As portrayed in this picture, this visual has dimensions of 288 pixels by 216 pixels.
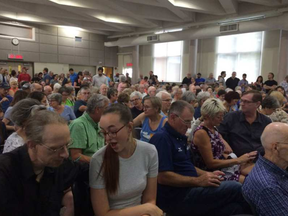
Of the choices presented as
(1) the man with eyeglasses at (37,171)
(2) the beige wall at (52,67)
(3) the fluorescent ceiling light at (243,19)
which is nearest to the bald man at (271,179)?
(1) the man with eyeglasses at (37,171)

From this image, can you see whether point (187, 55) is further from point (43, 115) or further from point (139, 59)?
point (43, 115)

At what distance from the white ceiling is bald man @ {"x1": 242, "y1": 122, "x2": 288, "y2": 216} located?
7.69m

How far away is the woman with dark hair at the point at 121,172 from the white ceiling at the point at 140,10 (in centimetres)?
776

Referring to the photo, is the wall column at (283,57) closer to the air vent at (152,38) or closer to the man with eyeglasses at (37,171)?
the air vent at (152,38)

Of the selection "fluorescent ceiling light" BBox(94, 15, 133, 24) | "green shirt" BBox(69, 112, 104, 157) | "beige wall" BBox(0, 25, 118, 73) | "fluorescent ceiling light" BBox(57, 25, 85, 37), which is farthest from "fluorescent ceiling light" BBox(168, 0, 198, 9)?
"beige wall" BBox(0, 25, 118, 73)

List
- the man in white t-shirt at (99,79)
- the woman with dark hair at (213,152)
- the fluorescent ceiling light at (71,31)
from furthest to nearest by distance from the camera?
the fluorescent ceiling light at (71,31), the man in white t-shirt at (99,79), the woman with dark hair at (213,152)

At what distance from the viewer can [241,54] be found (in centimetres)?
1210

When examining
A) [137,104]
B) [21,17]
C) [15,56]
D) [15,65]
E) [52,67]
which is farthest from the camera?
[52,67]

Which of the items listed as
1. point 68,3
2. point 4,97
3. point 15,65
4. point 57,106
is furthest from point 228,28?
point 15,65

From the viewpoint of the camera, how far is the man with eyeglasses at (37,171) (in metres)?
1.05

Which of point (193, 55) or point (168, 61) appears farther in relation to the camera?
point (168, 61)

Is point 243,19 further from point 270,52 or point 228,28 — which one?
point 270,52

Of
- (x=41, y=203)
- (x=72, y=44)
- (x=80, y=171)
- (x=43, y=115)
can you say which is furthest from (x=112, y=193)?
(x=72, y=44)

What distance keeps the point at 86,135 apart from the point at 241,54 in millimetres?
11955
